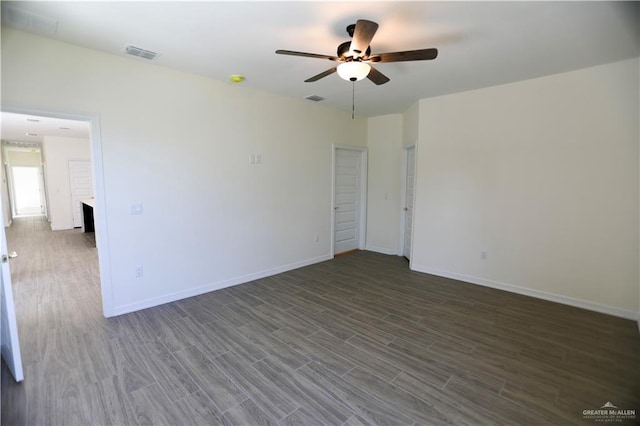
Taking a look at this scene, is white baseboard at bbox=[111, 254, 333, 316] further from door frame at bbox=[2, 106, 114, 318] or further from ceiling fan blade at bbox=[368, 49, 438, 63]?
ceiling fan blade at bbox=[368, 49, 438, 63]

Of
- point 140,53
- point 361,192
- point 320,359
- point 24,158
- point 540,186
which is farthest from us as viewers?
point 24,158

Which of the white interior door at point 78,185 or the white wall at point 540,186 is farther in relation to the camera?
the white interior door at point 78,185

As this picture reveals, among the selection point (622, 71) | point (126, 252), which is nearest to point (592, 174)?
point (622, 71)

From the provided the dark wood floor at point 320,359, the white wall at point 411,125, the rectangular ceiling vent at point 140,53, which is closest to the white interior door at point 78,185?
the dark wood floor at point 320,359

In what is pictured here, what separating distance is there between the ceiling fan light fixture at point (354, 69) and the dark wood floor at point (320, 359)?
2.40 metres

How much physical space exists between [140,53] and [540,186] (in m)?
4.89

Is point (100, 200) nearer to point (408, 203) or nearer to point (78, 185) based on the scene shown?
point (408, 203)

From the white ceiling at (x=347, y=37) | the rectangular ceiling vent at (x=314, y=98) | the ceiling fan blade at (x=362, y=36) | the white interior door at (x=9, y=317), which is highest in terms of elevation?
the rectangular ceiling vent at (x=314, y=98)

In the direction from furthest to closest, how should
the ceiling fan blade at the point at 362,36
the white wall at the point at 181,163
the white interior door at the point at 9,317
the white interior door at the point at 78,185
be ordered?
the white interior door at the point at 78,185 < the white wall at the point at 181,163 < the white interior door at the point at 9,317 < the ceiling fan blade at the point at 362,36

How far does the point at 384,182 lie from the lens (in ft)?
19.6

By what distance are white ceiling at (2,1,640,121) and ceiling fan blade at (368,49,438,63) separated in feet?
0.92

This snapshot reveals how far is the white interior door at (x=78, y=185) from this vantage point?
8.58 m

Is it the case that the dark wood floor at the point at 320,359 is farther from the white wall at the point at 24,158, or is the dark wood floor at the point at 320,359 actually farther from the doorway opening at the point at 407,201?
the white wall at the point at 24,158

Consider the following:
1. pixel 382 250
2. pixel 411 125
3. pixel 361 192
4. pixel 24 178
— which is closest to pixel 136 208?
pixel 361 192
